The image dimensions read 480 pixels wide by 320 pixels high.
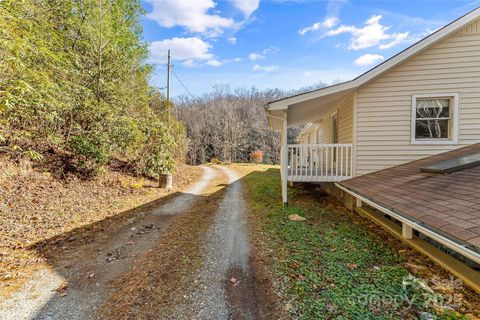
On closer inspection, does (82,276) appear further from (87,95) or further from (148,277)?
(87,95)

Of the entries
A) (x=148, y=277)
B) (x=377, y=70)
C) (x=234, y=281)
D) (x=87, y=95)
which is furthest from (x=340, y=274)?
(x=87, y=95)

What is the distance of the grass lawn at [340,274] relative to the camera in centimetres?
260

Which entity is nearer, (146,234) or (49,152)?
(146,234)

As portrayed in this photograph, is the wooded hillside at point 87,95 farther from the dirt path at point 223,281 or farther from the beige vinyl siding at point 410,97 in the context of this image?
the beige vinyl siding at point 410,97

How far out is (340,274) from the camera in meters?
3.35

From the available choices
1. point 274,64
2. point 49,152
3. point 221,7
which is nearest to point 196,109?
point 274,64

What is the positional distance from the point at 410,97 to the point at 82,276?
856 centimetres

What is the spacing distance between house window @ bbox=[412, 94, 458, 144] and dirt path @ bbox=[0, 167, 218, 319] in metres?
7.46

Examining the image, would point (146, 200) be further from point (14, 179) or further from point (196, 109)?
point (196, 109)

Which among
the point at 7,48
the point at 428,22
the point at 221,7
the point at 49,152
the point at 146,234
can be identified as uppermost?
the point at 221,7

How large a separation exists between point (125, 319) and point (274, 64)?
93.2 ft

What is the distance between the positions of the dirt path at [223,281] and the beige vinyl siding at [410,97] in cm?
443

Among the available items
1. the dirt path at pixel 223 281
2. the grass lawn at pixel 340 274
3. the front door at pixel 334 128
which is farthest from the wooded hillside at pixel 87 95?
the front door at pixel 334 128

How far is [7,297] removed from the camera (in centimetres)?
295
